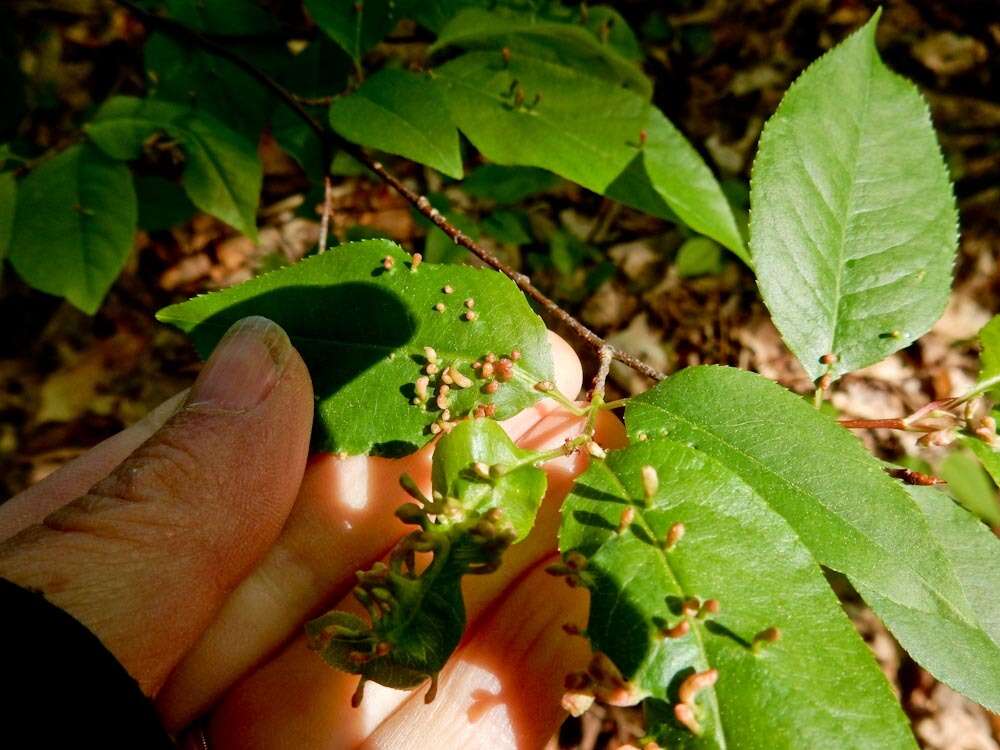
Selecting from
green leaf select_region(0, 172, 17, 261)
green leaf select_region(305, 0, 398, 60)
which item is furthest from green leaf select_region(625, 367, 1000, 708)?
green leaf select_region(0, 172, 17, 261)

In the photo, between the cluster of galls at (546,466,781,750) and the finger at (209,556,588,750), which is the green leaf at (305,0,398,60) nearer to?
the cluster of galls at (546,466,781,750)

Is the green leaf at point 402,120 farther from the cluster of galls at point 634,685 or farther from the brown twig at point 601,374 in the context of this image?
the cluster of galls at point 634,685

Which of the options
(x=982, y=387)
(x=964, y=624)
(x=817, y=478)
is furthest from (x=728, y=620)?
(x=982, y=387)

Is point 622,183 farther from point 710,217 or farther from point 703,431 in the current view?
point 703,431

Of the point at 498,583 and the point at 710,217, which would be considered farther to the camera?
the point at 498,583

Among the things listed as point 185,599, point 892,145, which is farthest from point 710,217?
point 185,599

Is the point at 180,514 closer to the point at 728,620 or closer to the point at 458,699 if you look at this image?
the point at 458,699
